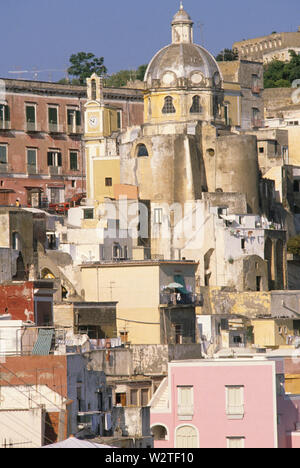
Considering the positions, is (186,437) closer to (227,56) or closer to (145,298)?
(145,298)

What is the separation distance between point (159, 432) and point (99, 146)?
3962 centimetres

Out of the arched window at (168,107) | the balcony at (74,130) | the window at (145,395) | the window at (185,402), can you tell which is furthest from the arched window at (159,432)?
the balcony at (74,130)

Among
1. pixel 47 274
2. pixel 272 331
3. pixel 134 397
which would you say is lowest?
pixel 134 397

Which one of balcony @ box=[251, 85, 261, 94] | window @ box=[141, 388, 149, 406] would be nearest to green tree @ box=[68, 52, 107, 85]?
balcony @ box=[251, 85, 261, 94]

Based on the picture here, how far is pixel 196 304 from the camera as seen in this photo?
59.3m

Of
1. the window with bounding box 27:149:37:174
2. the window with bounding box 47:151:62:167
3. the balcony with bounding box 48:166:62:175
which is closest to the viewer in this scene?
the window with bounding box 27:149:37:174

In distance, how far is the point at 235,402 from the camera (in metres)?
39.1

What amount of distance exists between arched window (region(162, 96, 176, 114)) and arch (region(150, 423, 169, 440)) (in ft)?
125

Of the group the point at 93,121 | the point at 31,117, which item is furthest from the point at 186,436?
the point at 31,117

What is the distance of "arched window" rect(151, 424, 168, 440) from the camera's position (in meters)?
40.4

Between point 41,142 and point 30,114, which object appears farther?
point 41,142

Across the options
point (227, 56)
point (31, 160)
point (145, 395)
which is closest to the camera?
point (145, 395)

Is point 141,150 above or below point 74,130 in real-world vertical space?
below

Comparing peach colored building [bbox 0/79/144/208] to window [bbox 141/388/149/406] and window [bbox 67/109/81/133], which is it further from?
window [bbox 141/388/149/406]
